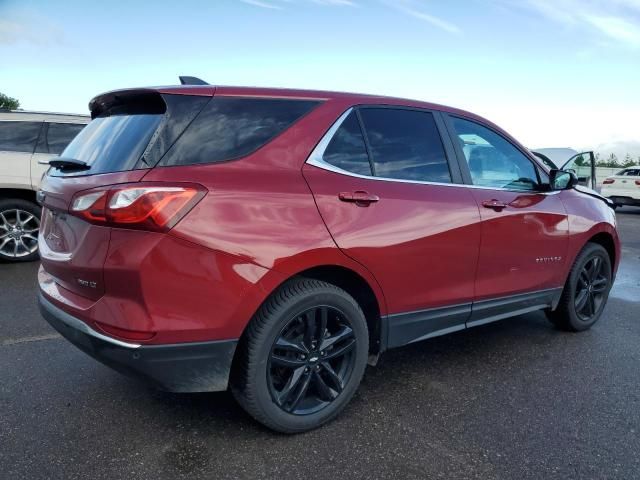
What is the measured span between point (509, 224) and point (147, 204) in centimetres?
240

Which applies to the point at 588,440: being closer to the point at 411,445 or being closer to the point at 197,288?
the point at 411,445

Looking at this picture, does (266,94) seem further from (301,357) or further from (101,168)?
(301,357)

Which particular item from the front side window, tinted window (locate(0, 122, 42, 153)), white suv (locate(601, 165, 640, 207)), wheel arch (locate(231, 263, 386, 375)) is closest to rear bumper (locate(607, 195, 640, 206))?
white suv (locate(601, 165, 640, 207))

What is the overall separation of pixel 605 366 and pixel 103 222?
3.44m

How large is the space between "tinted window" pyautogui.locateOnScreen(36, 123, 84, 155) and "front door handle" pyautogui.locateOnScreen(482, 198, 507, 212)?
213 inches

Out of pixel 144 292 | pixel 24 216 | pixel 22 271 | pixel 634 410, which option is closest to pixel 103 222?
pixel 144 292

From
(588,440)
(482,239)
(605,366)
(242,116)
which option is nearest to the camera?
(242,116)

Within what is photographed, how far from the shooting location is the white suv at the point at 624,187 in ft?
55.0

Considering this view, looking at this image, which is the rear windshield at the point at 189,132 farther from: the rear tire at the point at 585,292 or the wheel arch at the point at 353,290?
the rear tire at the point at 585,292

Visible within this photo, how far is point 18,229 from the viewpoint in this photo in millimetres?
6504

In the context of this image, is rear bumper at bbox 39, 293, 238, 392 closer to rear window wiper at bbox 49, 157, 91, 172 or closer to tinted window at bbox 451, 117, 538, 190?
rear window wiper at bbox 49, 157, 91, 172

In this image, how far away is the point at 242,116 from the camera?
2.58 metres

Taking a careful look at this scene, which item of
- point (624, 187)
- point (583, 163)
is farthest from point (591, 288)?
point (624, 187)

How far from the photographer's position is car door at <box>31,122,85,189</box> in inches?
259
